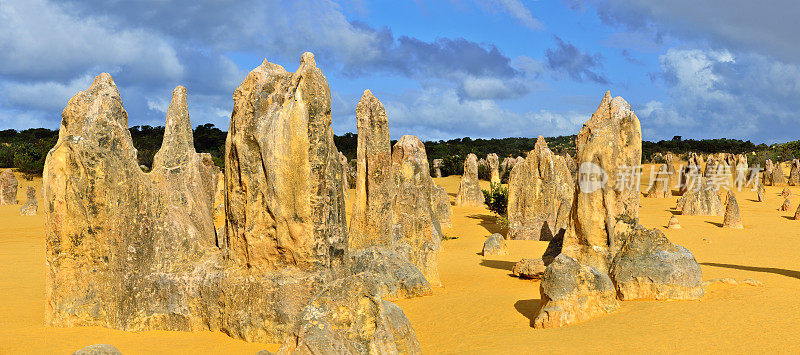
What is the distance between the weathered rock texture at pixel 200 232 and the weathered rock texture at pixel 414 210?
443cm

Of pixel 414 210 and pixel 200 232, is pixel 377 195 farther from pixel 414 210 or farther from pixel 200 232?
pixel 200 232

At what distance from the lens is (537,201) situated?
61.1ft

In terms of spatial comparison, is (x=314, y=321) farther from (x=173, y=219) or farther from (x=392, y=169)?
(x=392, y=169)

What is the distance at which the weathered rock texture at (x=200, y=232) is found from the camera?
23.1 ft

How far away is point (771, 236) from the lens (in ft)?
58.1

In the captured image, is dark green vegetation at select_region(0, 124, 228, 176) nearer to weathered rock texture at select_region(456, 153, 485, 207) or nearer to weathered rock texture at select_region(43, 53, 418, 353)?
weathered rock texture at select_region(456, 153, 485, 207)

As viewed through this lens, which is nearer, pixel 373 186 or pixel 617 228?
pixel 617 228

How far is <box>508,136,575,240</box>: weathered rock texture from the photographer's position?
18.5m

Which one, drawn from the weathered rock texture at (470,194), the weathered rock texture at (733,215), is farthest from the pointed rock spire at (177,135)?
the weathered rock texture at (470,194)

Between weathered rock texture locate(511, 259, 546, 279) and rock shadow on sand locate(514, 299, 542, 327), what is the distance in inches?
86.0

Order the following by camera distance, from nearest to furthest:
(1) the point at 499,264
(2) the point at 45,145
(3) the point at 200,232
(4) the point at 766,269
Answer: (3) the point at 200,232
(4) the point at 766,269
(1) the point at 499,264
(2) the point at 45,145

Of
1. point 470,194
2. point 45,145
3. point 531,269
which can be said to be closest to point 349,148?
point 45,145

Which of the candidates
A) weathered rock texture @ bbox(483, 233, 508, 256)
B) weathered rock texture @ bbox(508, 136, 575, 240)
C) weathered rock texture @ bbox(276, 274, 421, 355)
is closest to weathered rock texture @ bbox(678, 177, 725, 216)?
weathered rock texture @ bbox(508, 136, 575, 240)

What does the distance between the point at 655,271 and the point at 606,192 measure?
2682 millimetres
